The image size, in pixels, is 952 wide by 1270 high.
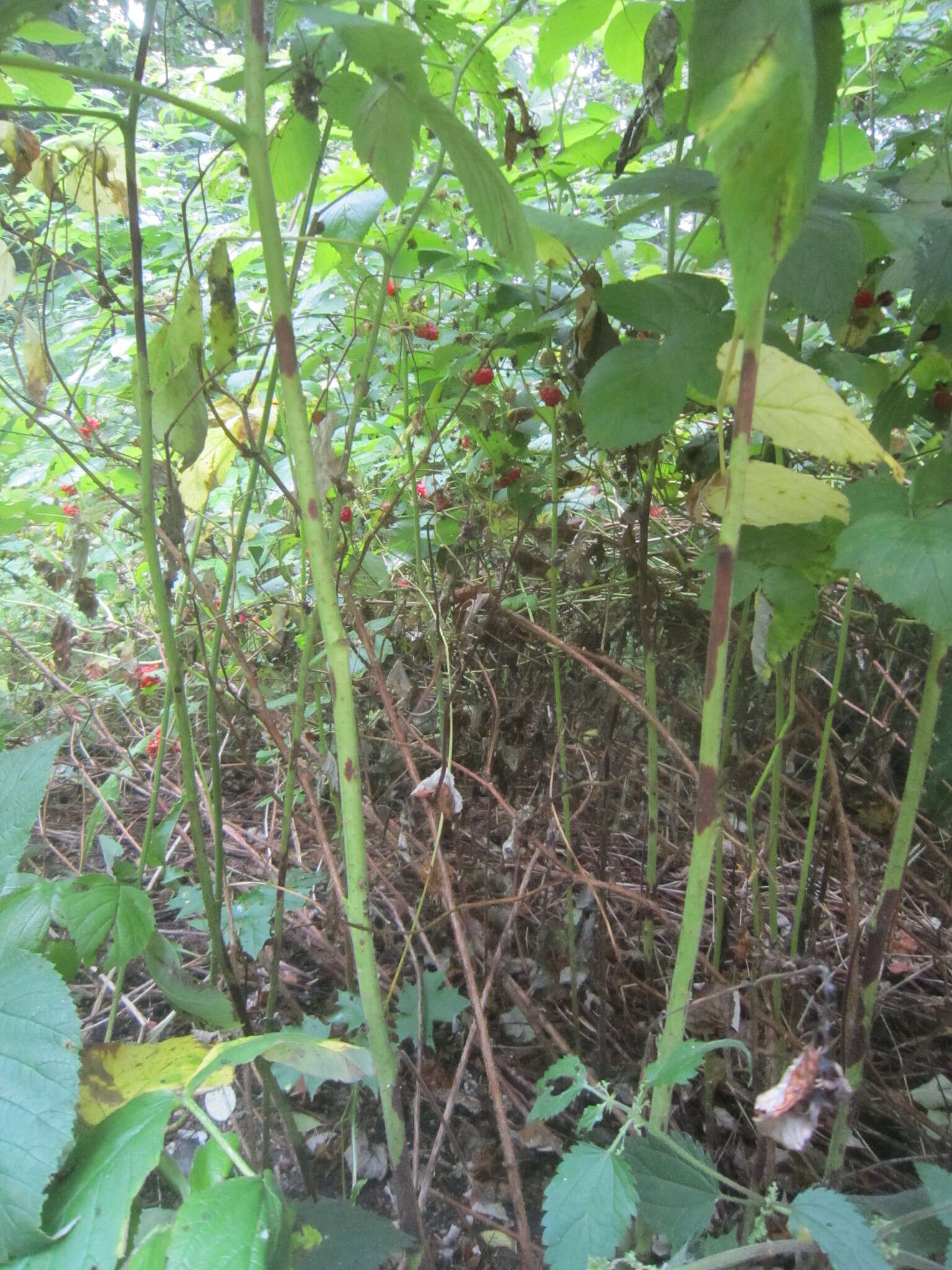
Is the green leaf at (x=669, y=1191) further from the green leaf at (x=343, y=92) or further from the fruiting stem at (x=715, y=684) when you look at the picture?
the green leaf at (x=343, y=92)

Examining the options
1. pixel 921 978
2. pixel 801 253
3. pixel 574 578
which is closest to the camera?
pixel 801 253

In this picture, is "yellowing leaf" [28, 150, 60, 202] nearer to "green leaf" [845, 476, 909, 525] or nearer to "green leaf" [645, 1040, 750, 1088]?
"green leaf" [845, 476, 909, 525]

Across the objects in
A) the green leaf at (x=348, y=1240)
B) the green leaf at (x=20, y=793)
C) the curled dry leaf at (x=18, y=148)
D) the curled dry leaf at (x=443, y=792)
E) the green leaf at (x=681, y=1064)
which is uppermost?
the curled dry leaf at (x=18, y=148)

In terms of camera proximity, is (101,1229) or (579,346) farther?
(579,346)

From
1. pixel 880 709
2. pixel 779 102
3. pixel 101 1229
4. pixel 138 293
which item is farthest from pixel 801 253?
pixel 880 709

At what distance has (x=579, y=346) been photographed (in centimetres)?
93

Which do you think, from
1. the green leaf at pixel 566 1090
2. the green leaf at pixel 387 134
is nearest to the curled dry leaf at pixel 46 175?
the green leaf at pixel 387 134

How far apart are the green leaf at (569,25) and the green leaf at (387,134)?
0.52m

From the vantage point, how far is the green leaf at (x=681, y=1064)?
49 centimetres

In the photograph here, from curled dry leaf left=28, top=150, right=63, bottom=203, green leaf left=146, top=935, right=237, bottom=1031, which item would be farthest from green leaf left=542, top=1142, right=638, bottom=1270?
curled dry leaf left=28, top=150, right=63, bottom=203

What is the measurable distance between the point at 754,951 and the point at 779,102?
0.92m

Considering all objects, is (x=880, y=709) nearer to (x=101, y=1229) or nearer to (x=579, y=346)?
(x=579, y=346)

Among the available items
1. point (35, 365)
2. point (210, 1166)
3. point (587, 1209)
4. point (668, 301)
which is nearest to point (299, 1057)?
point (210, 1166)

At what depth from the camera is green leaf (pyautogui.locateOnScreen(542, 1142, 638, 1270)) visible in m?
0.49
